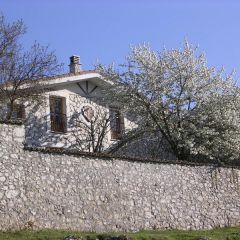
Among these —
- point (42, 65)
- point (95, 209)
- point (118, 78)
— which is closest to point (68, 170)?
point (95, 209)

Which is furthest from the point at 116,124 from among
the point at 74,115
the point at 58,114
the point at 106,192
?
the point at 106,192

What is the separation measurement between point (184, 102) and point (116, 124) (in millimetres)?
6223

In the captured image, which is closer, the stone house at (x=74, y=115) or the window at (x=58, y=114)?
the stone house at (x=74, y=115)

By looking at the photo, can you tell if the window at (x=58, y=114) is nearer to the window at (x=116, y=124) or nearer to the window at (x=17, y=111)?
the window at (x=17, y=111)

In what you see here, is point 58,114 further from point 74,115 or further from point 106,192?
point 106,192

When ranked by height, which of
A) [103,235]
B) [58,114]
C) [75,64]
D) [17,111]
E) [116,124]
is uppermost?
[75,64]

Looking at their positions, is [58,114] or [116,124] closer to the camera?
[58,114]

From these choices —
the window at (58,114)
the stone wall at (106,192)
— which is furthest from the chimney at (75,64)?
the stone wall at (106,192)

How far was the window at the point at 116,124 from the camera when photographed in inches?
1203

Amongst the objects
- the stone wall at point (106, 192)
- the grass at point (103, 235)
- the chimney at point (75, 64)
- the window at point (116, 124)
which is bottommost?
the grass at point (103, 235)

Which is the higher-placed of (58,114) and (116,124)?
(58,114)

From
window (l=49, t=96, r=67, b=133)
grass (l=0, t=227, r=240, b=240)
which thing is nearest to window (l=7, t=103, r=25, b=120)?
window (l=49, t=96, r=67, b=133)

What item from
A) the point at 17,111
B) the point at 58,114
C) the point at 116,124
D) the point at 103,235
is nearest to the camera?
the point at 103,235

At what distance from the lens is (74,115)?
29438 mm
